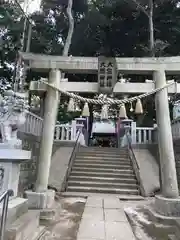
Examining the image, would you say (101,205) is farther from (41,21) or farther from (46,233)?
(41,21)

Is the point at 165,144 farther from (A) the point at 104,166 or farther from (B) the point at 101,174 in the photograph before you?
(A) the point at 104,166

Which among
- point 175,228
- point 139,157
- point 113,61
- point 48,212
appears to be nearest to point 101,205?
point 48,212

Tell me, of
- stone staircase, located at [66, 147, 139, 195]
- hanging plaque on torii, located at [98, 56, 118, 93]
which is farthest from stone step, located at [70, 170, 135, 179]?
hanging plaque on torii, located at [98, 56, 118, 93]

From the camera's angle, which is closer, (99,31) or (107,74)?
(107,74)

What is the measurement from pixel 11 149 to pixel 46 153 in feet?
7.19

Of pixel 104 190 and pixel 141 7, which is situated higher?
pixel 141 7

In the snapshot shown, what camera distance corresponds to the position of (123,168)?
932 cm

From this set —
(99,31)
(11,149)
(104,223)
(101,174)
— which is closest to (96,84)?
(11,149)

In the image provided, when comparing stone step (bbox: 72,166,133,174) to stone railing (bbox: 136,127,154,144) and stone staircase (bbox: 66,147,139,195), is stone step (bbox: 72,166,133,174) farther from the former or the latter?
stone railing (bbox: 136,127,154,144)

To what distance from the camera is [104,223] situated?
4.39 m

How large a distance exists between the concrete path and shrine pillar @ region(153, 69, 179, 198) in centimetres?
123

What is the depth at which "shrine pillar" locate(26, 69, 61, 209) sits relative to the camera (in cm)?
513

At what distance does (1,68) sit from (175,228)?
35.0ft

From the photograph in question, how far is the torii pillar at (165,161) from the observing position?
16.2 ft
